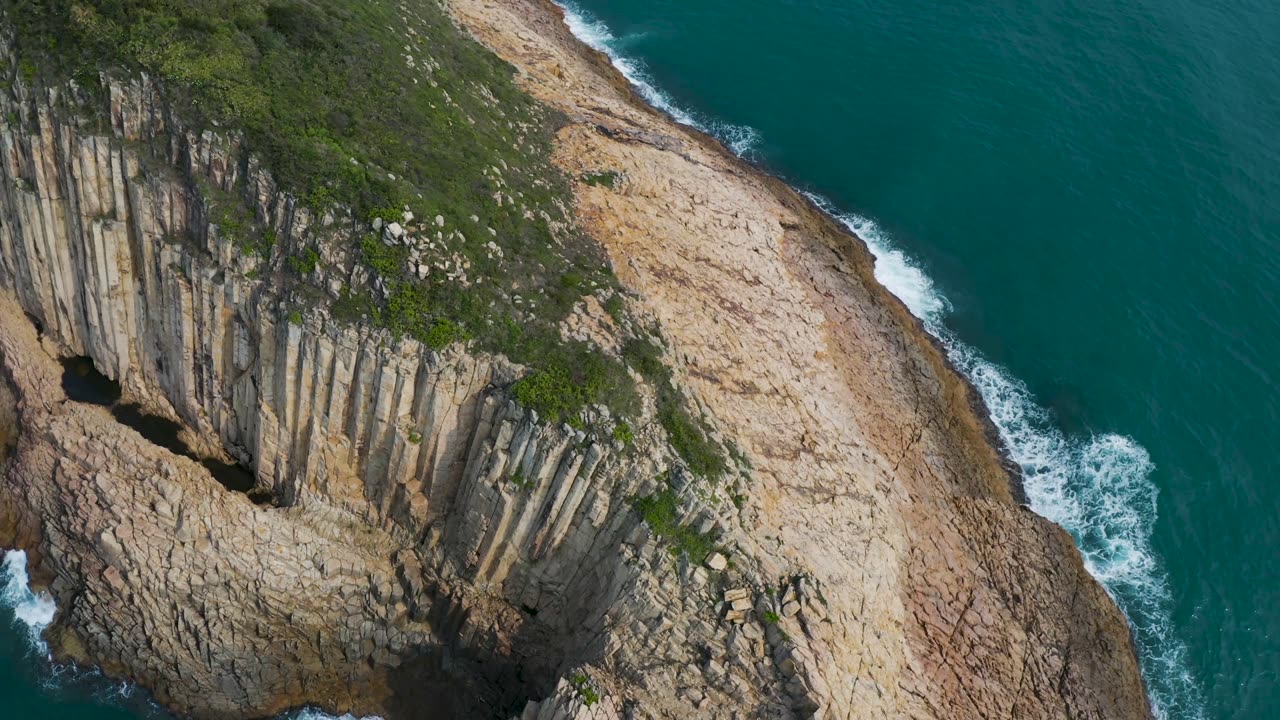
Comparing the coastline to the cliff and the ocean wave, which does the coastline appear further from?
the ocean wave

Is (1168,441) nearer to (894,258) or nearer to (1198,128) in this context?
(894,258)

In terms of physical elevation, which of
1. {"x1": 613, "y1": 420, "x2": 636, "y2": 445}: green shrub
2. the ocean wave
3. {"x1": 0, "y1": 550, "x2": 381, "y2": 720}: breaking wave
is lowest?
{"x1": 0, "y1": 550, "x2": 381, "y2": 720}: breaking wave

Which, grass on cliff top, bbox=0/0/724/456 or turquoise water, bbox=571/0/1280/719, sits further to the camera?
turquoise water, bbox=571/0/1280/719

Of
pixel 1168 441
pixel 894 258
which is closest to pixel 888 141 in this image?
pixel 894 258

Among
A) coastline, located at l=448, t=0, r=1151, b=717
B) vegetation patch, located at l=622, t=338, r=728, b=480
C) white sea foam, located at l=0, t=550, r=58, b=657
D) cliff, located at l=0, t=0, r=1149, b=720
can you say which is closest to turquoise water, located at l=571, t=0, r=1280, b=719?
coastline, located at l=448, t=0, r=1151, b=717

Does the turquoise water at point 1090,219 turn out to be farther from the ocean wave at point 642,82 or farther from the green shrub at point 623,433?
the green shrub at point 623,433

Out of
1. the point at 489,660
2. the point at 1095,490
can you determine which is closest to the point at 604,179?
the point at 489,660

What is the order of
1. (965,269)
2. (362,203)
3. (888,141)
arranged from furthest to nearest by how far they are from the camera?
(888,141)
(965,269)
(362,203)
